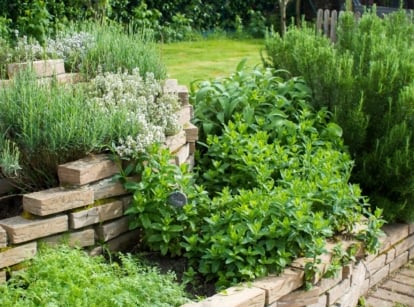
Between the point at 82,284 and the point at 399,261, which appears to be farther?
the point at 399,261

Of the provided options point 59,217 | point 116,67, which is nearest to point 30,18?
point 116,67

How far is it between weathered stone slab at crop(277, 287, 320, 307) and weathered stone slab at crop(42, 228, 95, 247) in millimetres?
1055

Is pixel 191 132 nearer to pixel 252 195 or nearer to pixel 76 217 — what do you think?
pixel 252 195

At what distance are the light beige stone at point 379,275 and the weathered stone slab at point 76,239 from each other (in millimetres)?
1963

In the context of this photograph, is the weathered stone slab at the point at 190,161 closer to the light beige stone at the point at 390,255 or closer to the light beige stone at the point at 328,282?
the light beige stone at the point at 328,282

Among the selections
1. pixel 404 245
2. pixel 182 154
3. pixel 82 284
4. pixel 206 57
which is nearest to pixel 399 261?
pixel 404 245

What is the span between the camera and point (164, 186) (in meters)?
4.12

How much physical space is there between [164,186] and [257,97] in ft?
4.85

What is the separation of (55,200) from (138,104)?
99 centimetres

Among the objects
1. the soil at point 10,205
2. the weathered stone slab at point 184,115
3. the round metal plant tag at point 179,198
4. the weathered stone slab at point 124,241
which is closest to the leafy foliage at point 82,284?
the weathered stone slab at point 124,241

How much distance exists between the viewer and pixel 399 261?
520 cm

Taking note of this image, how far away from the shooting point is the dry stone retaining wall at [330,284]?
11.9ft

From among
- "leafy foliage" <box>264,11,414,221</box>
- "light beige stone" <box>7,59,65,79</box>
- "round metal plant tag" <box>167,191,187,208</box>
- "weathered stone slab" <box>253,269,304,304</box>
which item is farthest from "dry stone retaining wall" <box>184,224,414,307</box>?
"light beige stone" <box>7,59,65,79</box>

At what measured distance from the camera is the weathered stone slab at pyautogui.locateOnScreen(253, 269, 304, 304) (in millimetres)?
3711
